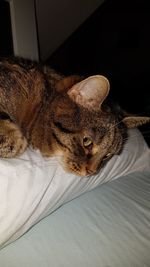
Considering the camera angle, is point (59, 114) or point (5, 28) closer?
point (59, 114)

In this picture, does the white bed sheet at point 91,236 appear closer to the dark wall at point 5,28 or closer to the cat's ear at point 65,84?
the cat's ear at point 65,84

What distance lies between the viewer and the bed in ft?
2.58

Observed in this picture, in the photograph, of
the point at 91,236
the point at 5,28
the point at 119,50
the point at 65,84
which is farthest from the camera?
the point at 119,50

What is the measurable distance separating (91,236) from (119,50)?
172cm

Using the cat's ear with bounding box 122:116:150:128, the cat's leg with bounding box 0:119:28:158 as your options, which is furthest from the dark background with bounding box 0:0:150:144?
the cat's leg with bounding box 0:119:28:158

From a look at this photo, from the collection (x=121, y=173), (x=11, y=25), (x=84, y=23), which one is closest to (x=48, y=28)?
(x=84, y=23)

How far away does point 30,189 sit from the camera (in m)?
0.81

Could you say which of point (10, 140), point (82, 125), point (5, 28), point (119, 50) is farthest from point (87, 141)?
point (119, 50)

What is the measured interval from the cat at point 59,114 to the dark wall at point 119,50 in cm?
121

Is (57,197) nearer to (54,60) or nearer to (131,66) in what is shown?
(131,66)

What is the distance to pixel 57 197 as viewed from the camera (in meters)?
0.91

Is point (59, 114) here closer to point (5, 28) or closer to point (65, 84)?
point (65, 84)

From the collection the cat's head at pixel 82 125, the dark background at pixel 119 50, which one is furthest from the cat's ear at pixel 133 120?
the dark background at pixel 119 50

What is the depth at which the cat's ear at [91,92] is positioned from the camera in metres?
0.92
